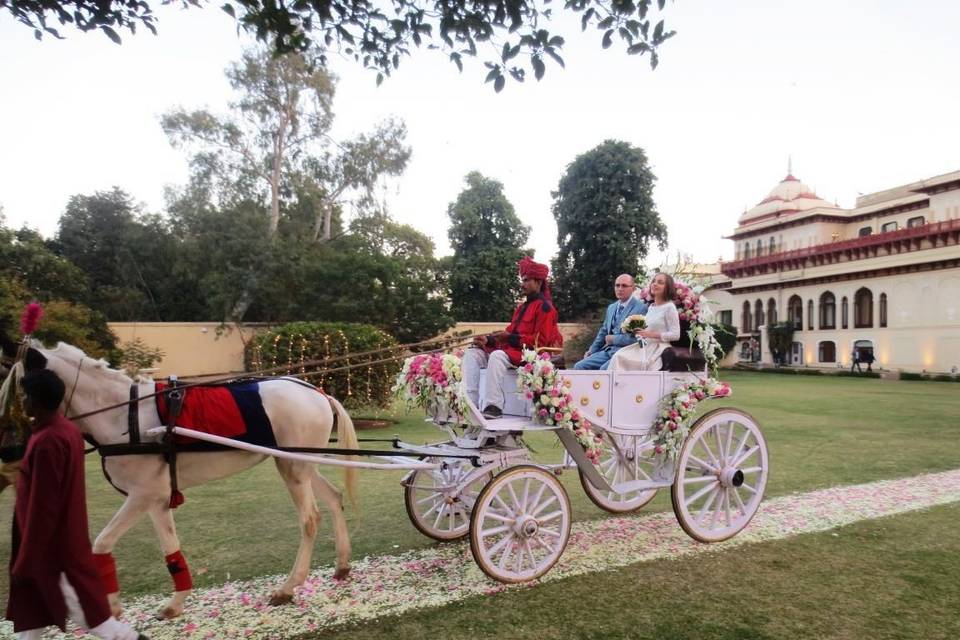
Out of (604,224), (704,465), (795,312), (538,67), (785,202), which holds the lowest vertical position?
(704,465)

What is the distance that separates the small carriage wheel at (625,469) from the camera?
5938 mm

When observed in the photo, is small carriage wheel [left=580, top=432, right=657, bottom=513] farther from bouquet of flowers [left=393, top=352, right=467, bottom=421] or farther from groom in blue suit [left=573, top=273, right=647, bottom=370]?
bouquet of flowers [left=393, top=352, right=467, bottom=421]

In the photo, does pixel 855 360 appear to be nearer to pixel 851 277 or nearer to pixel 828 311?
pixel 828 311

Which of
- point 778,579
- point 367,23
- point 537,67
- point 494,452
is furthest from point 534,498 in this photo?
point 367,23

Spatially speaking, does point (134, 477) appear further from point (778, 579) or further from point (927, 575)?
point (927, 575)

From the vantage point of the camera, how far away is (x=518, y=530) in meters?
4.53

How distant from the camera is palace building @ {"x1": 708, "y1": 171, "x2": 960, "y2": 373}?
3447 centimetres

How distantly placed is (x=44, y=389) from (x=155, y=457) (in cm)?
109

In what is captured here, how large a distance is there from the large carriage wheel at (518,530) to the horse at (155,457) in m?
1.17

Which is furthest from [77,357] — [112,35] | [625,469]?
[625,469]

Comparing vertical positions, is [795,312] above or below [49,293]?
above

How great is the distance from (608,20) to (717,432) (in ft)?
12.7

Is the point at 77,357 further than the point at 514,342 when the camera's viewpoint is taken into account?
No

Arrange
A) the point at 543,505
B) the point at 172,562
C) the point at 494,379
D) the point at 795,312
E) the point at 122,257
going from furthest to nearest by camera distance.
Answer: the point at 795,312 → the point at 122,257 → the point at 494,379 → the point at 543,505 → the point at 172,562
